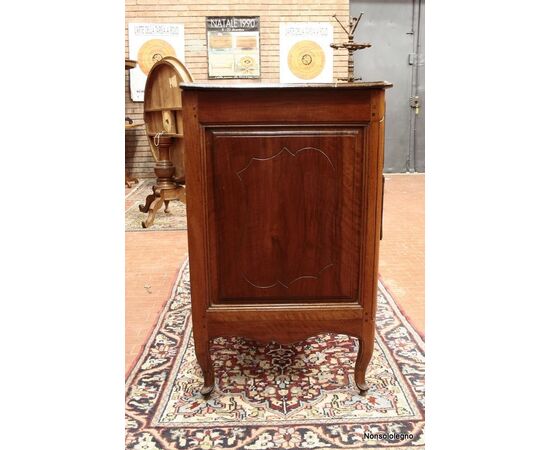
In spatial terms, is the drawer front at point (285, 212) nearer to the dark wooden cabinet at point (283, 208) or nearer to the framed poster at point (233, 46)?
the dark wooden cabinet at point (283, 208)

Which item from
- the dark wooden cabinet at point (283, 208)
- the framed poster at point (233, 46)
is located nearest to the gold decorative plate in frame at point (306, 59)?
the framed poster at point (233, 46)

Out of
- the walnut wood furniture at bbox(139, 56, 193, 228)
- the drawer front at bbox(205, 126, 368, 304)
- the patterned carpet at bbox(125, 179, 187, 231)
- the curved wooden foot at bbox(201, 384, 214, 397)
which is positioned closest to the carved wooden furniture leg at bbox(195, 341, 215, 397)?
the curved wooden foot at bbox(201, 384, 214, 397)

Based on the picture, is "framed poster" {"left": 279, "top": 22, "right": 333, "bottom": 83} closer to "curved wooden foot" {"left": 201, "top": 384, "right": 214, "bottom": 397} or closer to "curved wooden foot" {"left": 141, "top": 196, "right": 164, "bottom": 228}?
"curved wooden foot" {"left": 141, "top": 196, "right": 164, "bottom": 228}

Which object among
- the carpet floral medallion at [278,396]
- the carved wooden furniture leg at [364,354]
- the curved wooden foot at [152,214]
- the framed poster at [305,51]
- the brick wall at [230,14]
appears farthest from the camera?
the framed poster at [305,51]

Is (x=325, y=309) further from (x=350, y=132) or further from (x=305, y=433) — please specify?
(x=350, y=132)

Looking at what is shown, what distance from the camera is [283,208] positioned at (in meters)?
1.90

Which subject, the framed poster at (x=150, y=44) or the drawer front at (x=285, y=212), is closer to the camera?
the drawer front at (x=285, y=212)

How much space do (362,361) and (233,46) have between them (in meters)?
6.44

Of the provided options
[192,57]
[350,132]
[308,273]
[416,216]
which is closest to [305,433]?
[308,273]

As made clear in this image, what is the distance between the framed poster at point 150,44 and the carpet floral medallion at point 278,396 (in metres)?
5.83

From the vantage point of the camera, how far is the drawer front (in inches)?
72.5

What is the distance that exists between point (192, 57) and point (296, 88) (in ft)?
20.8

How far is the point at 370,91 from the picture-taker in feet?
5.92

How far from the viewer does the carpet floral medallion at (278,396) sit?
180cm
